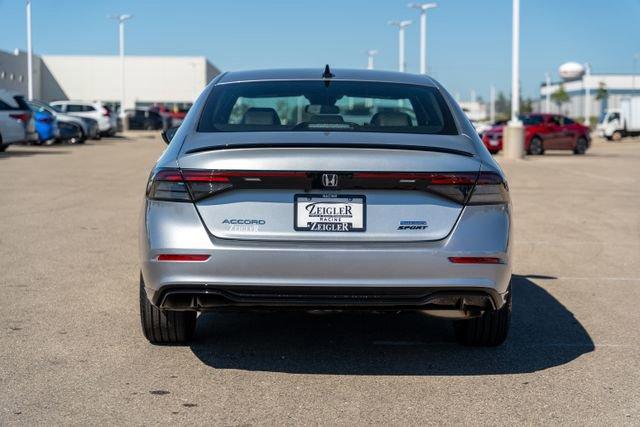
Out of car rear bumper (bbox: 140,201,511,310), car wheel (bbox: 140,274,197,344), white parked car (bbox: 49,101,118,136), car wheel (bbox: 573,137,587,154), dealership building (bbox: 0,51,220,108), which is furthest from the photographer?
dealership building (bbox: 0,51,220,108)

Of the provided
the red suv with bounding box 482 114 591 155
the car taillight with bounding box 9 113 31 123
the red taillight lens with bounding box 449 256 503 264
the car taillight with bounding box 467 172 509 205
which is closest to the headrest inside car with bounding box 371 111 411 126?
the car taillight with bounding box 467 172 509 205

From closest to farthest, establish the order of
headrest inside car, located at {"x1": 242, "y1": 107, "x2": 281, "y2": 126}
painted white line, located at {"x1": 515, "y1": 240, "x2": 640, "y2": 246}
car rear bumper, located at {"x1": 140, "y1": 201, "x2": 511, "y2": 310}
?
car rear bumper, located at {"x1": 140, "y1": 201, "x2": 511, "y2": 310} → headrest inside car, located at {"x1": 242, "y1": 107, "x2": 281, "y2": 126} → painted white line, located at {"x1": 515, "y1": 240, "x2": 640, "y2": 246}

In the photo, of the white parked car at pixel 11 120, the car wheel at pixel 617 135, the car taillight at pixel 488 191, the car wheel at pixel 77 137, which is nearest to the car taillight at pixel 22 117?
the white parked car at pixel 11 120

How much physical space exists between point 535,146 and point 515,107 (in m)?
2.33

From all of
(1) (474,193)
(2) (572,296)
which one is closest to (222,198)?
(1) (474,193)

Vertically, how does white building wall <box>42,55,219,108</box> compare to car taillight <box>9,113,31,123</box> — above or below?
above

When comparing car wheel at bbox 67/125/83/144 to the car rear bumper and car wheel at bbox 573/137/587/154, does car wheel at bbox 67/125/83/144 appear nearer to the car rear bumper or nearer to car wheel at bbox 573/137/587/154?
car wheel at bbox 573/137/587/154

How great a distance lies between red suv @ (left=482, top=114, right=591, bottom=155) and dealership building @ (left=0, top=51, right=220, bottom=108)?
201 feet

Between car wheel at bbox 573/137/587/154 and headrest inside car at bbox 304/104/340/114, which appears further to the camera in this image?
car wheel at bbox 573/137/587/154

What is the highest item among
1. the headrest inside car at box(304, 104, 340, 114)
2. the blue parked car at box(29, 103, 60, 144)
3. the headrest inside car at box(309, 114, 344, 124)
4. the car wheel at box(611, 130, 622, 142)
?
the headrest inside car at box(304, 104, 340, 114)

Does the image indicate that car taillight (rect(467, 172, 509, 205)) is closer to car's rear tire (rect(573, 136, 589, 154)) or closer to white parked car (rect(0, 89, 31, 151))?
white parked car (rect(0, 89, 31, 151))

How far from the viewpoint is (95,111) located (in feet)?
155

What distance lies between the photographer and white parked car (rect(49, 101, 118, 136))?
45638 mm

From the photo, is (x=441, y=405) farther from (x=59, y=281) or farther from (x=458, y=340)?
(x=59, y=281)
